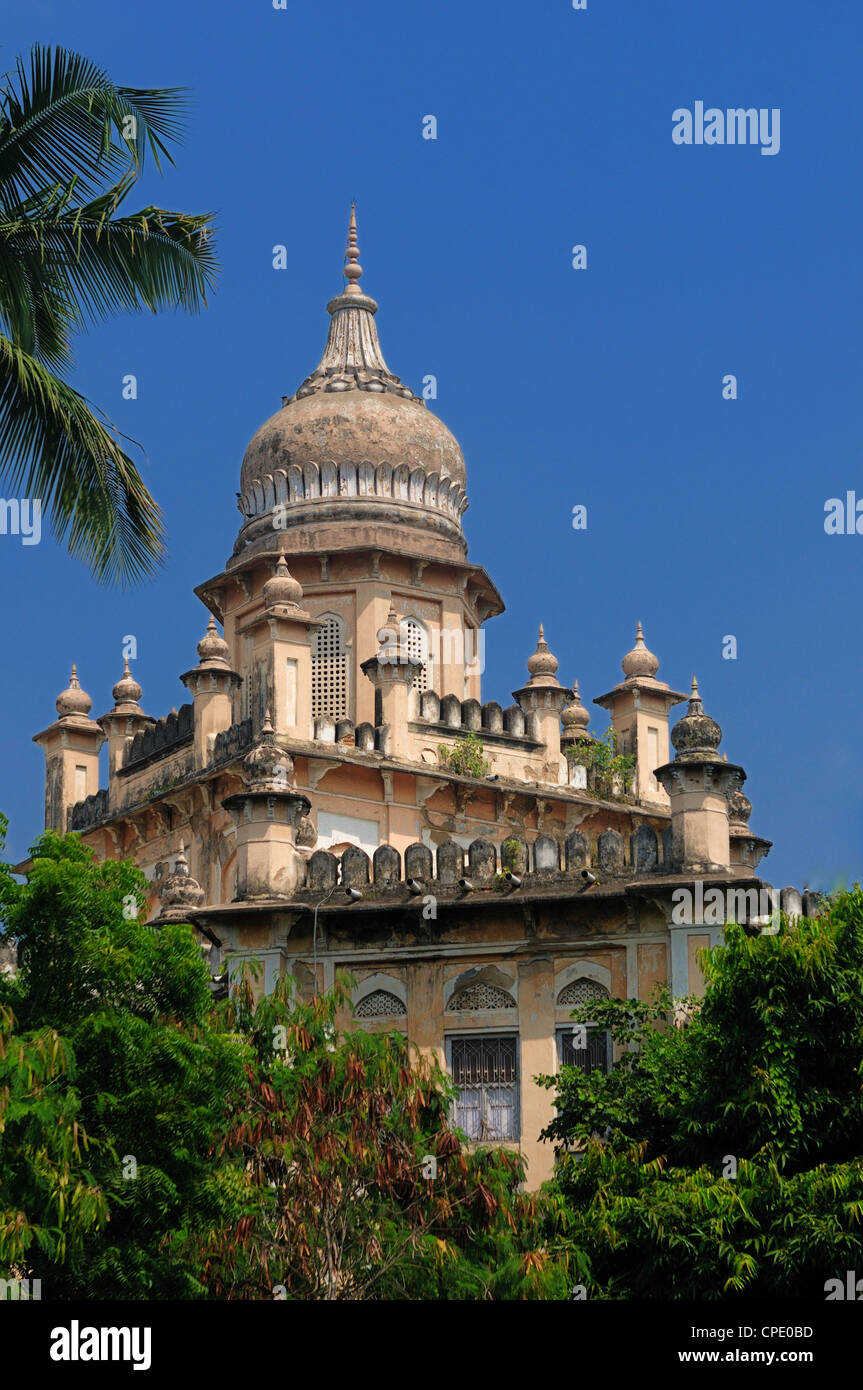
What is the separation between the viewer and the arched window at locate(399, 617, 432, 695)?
147 feet

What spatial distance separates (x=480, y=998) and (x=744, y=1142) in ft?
20.7

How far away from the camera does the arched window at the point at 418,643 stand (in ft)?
147

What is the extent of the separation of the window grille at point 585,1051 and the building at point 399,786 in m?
0.03

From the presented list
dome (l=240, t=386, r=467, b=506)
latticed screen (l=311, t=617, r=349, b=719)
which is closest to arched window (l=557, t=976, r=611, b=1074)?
latticed screen (l=311, t=617, r=349, b=719)

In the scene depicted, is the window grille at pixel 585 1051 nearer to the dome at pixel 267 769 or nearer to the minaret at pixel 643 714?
the dome at pixel 267 769

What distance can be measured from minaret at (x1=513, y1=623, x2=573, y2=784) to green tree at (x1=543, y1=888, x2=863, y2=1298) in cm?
1497

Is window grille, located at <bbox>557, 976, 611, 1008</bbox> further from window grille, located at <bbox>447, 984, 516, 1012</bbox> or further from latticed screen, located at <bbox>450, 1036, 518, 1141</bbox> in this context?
latticed screen, located at <bbox>450, 1036, 518, 1141</bbox>

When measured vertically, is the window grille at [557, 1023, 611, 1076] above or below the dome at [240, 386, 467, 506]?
below

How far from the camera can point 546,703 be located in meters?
44.4

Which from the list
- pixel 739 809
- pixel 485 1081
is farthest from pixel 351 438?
pixel 485 1081

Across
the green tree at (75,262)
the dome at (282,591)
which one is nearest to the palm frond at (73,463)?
the green tree at (75,262)

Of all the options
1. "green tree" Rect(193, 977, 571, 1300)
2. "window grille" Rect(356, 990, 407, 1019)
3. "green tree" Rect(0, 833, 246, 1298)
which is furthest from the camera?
"window grille" Rect(356, 990, 407, 1019)

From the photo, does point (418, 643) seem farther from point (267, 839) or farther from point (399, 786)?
point (267, 839)
